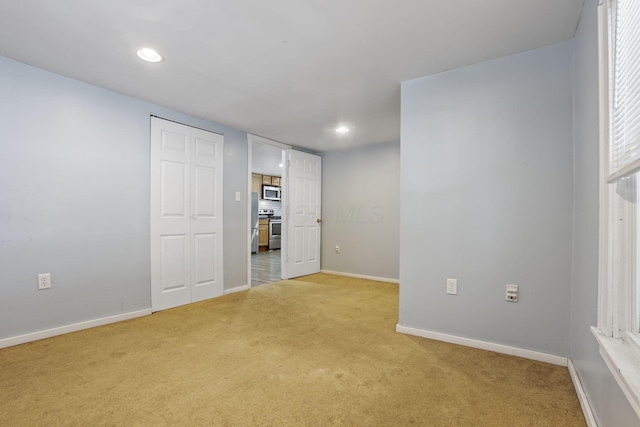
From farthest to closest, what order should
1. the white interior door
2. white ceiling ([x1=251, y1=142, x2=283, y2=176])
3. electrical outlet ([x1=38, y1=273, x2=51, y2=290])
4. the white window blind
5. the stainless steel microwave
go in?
the stainless steel microwave → white ceiling ([x1=251, y1=142, x2=283, y2=176]) → the white interior door → electrical outlet ([x1=38, y1=273, x2=51, y2=290]) → the white window blind

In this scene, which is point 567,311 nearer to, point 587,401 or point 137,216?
point 587,401

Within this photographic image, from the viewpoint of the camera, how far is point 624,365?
0.96 meters

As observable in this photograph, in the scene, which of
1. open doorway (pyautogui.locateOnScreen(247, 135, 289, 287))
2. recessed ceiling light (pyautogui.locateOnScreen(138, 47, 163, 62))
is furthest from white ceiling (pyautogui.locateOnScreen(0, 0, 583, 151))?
open doorway (pyautogui.locateOnScreen(247, 135, 289, 287))

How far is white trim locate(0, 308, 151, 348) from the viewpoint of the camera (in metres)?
2.28

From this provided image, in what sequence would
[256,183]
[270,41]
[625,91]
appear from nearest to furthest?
[625,91], [270,41], [256,183]

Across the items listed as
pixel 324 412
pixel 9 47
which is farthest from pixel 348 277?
pixel 9 47

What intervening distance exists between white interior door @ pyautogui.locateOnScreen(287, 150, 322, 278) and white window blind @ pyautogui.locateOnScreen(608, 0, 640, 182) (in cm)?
394

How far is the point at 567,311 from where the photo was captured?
198 cm

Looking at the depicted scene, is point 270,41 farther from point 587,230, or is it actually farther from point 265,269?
point 265,269

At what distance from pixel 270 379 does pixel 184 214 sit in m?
2.20

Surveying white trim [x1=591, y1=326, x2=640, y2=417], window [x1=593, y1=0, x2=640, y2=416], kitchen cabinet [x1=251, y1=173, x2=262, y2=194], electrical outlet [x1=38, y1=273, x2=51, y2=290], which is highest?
kitchen cabinet [x1=251, y1=173, x2=262, y2=194]

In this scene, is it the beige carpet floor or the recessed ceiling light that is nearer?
the beige carpet floor

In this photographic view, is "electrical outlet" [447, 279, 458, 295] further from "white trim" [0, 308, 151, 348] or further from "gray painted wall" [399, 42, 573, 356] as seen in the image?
"white trim" [0, 308, 151, 348]

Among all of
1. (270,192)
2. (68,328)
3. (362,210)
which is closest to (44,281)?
(68,328)
